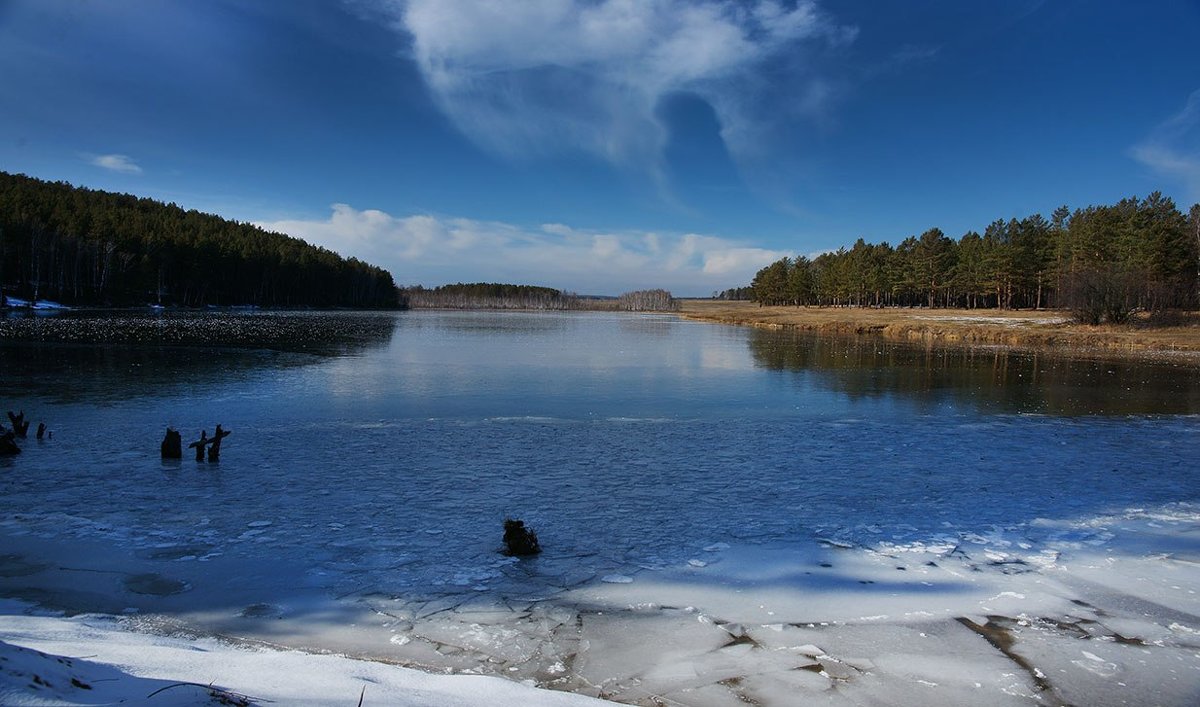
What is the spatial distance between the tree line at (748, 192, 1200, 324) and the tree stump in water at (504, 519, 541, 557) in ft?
196

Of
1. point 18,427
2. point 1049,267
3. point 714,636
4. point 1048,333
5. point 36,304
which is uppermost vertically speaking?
point 1049,267

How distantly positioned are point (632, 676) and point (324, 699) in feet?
7.94

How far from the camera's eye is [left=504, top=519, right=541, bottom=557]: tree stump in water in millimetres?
8211

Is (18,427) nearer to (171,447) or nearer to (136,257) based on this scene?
(171,447)

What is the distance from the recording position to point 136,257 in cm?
9769

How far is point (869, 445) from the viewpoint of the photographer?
15258mm

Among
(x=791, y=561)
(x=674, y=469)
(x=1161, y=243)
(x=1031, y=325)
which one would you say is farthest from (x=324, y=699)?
(x=1161, y=243)

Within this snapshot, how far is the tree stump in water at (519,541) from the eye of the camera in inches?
323

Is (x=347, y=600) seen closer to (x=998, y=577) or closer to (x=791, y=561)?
(x=791, y=561)

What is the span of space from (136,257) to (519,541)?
371 ft

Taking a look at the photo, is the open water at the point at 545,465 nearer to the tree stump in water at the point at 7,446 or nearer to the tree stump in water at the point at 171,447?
the tree stump in water at the point at 171,447

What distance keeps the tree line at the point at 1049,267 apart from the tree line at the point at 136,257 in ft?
357

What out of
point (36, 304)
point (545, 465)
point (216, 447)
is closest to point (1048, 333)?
point (545, 465)

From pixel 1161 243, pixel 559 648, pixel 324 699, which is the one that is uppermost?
pixel 1161 243
